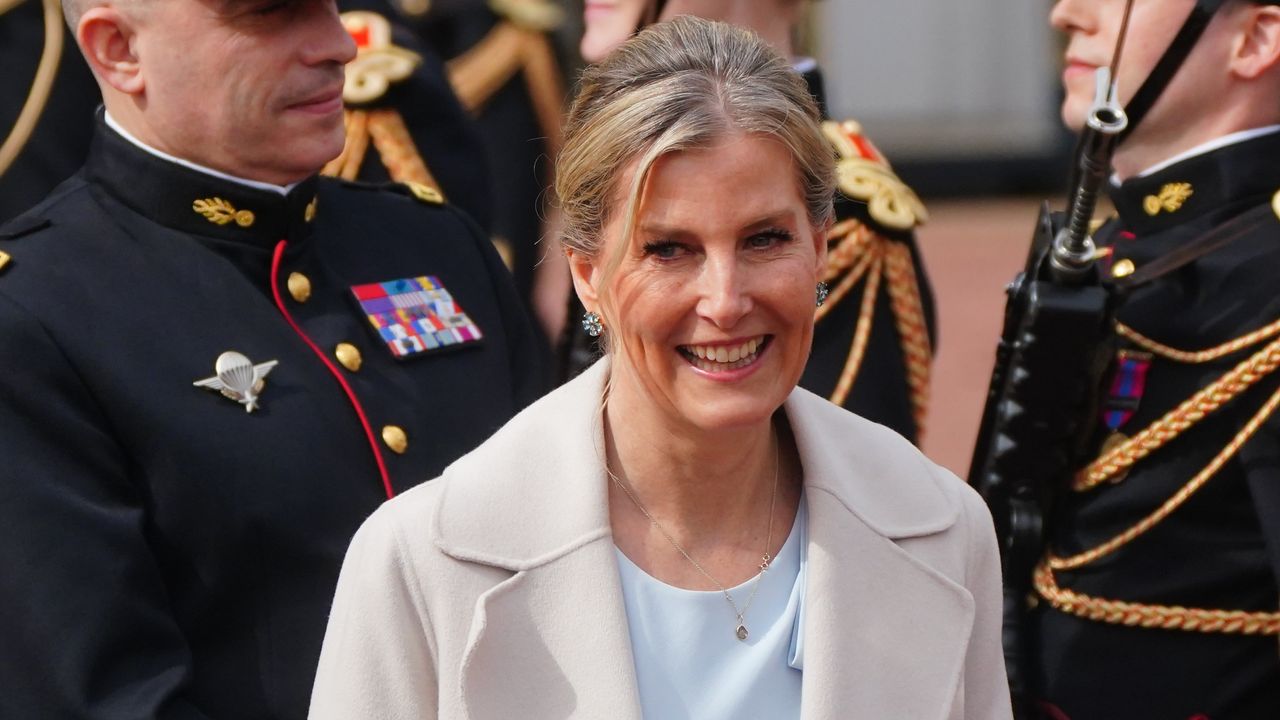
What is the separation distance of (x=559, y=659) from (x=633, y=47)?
2.34ft

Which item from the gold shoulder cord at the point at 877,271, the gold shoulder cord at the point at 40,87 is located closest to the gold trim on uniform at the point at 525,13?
the gold shoulder cord at the point at 40,87

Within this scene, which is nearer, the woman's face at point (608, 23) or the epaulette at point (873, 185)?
the epaulette at point (873, 185)

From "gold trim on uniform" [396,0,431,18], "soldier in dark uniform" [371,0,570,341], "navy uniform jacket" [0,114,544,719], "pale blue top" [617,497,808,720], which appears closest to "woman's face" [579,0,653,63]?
"navy uniform jacket" [0,114,544,719]

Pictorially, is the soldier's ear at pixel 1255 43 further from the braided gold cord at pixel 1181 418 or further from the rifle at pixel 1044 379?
the braided gold cord at pixel 1181 418

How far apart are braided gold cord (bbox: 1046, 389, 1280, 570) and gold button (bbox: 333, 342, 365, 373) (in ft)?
3.84

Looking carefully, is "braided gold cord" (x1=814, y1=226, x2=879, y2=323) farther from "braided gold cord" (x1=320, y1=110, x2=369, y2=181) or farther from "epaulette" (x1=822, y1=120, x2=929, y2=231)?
"braided gold cord" (x1=320, y1=110, x2=369, y2=181)

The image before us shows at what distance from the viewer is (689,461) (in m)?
2.39

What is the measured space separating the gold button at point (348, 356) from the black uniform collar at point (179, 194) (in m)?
0.19

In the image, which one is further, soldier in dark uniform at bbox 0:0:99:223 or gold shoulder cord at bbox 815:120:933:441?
soldier in dark uniform at bbox 0:0:99:223

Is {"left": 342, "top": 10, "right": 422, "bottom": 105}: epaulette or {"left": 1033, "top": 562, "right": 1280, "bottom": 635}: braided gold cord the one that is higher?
{"left": 342, "top": 10, "right": 422, "bottom": 105}: epaulette

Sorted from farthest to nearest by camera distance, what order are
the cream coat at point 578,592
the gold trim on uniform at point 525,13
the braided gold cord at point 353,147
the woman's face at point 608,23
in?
1. the gold trim on uniform at point 525,13
2. the braided gold cord at point 353,147
3. the woman's face at point 608,23
4. the cream coat at point 578,592

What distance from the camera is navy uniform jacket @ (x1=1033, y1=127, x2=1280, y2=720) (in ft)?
10.1

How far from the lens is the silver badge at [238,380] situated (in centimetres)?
264

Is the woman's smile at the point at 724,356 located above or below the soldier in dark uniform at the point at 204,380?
above
